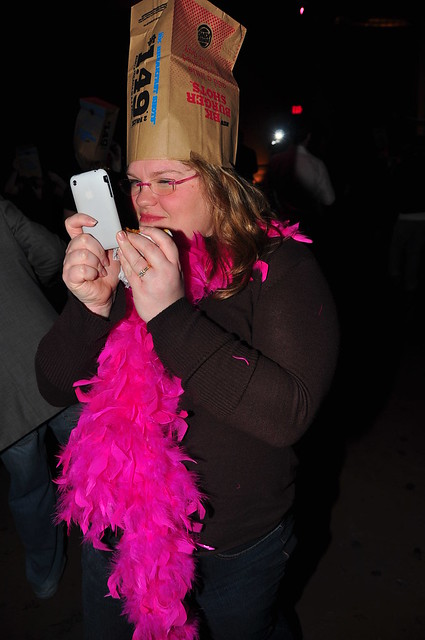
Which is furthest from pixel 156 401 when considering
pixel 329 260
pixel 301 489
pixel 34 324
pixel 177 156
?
pixel 329 260

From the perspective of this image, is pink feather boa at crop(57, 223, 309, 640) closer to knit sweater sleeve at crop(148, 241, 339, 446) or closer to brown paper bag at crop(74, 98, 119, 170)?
knit sweater sleeve at crop(148, 241, 339, 446)

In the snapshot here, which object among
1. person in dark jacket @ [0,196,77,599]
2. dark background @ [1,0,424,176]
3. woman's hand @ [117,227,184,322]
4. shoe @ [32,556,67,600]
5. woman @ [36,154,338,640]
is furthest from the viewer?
dark background @ [1,0,424,176]

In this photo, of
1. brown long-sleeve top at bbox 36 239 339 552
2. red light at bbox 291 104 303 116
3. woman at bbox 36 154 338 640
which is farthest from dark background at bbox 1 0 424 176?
brown long-sleeve top at bbox 36 239 339 552

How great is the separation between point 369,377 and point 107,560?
3044mm

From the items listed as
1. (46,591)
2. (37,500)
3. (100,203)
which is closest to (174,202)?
(100,203)

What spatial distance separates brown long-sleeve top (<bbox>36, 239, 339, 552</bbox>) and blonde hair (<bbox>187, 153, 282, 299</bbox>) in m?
0.05

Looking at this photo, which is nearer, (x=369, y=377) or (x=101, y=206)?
(x=101, y=206)

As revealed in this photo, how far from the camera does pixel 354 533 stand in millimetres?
2371

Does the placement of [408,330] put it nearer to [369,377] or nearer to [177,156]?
[369,377]

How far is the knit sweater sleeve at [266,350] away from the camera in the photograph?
0.84 metres

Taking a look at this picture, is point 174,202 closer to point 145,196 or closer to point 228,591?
point 145,196

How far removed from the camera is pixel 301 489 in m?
2.69

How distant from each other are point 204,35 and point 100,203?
51 centimetres

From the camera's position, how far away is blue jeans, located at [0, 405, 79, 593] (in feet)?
6.43
